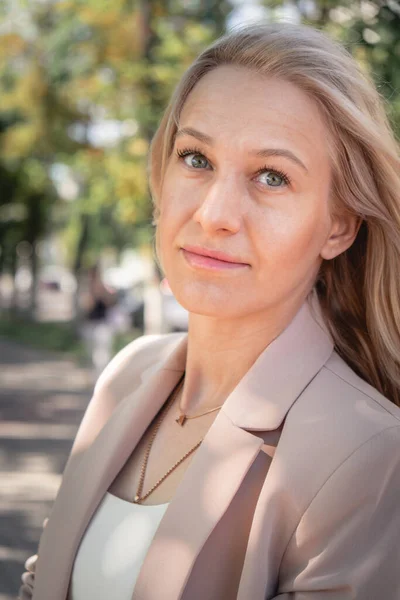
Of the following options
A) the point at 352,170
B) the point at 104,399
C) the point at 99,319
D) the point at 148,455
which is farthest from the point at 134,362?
the point at 99,319

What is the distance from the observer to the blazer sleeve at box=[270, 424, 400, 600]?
5.15 ft

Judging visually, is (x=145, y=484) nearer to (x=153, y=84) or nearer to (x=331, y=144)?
(x=331, y=144)

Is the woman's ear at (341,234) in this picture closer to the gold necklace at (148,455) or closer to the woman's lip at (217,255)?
the woman's lip at (217,255)

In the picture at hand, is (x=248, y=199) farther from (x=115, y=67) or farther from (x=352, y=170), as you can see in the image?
(x=115, y=67)

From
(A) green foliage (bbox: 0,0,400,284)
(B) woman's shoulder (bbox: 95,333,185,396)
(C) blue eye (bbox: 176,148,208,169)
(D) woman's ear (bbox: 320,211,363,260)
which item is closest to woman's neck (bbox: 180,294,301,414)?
(D) woman's ear (bbox: 320,211,363,260)

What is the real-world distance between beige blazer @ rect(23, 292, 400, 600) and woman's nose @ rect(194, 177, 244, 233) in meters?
0.32

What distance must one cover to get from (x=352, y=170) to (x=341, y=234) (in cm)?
17

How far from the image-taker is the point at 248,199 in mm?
1820

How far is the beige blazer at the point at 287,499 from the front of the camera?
5.21 feet

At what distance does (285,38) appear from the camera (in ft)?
6.17

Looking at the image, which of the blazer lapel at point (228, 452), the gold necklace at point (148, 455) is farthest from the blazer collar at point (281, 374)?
the gold necklace at point (148, 455)

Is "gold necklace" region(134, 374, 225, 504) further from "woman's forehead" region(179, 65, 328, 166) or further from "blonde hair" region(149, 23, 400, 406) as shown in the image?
"woman's forehead" region(179, 65, 328, 166)

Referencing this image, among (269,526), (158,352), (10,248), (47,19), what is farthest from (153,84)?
(10,248)

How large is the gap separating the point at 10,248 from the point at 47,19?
13.0m
